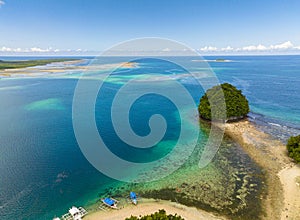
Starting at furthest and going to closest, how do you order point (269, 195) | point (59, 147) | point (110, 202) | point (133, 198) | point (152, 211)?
point (59, 147), point (269, 195), point (133, 198), point (110, 202), point (152, 211)

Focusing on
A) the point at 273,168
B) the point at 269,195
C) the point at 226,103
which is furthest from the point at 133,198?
the point at 226,103

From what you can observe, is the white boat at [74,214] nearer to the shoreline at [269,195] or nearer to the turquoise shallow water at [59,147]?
the shoreline at [269,195]

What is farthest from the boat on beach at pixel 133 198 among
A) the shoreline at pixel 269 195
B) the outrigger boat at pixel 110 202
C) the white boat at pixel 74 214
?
the white boat at pixel 74 214

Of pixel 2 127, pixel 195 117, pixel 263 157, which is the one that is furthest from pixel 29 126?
pixel 263 157

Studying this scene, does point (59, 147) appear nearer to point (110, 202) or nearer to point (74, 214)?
point (74, 214)

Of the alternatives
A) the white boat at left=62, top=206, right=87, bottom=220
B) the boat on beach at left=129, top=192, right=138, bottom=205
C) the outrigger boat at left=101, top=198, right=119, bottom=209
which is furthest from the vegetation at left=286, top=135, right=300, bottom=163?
the white boat at left=62, top=206, right=87, bottom=220

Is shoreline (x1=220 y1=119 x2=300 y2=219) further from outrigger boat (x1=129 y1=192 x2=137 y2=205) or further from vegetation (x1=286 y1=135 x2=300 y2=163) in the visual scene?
outrigger boat (x1=129 y1=192 x2=137 y2=205)

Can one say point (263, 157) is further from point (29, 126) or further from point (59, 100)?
point (59, 100)

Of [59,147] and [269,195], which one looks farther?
[59,147]
